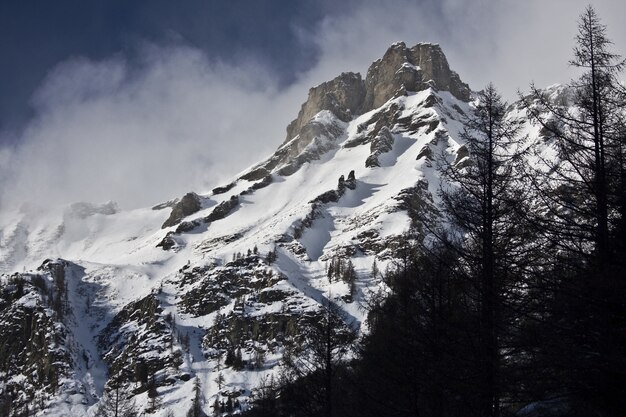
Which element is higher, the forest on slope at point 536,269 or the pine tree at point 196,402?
the forest on slope at point 536,269

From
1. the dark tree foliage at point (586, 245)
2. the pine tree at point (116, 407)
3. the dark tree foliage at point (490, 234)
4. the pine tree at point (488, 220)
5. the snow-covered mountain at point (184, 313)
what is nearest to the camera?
the dark tree foliage at point (586, 245)

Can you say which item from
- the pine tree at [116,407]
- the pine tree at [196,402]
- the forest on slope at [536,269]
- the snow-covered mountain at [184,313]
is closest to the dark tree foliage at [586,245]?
the forest on slope at [536,269]

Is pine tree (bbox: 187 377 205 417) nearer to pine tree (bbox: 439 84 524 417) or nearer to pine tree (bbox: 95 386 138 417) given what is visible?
pine tree (bbox: 95 386 138 417)

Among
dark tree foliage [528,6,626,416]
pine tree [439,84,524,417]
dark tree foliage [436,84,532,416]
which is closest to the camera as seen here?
dark tree foliage [528,6,626,416]

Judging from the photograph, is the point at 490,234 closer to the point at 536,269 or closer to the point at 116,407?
the point at 536,269

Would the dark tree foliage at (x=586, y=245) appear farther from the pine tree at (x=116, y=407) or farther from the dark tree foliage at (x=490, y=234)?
the pine tree at (x=116, y=407)

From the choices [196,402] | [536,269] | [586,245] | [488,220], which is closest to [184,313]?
[196,402]

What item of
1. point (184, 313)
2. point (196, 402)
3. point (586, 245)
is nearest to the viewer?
point (586, 245)

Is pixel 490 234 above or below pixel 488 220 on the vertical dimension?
below

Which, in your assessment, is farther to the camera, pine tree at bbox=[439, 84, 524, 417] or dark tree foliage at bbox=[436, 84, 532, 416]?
pine tree at bbox=[439, 84, 524, 417]

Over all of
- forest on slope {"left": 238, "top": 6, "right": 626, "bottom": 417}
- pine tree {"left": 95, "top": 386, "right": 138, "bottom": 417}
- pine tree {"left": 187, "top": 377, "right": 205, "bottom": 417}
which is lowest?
pine tree {"left": 187, "top": 377, "right": 205, "bottom": 417}

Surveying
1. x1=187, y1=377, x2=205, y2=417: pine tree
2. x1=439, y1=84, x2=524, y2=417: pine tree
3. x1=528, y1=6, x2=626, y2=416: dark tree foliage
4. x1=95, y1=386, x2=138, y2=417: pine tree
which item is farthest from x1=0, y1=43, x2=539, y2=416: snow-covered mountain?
x1=528, y1=6, x2=626, y2=416: dark tree foliage

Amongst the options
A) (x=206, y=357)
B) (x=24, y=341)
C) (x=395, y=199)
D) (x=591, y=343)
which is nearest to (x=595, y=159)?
(x=591, y=343)

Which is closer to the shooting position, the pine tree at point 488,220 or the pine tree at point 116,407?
the pine tree at point 488,220
